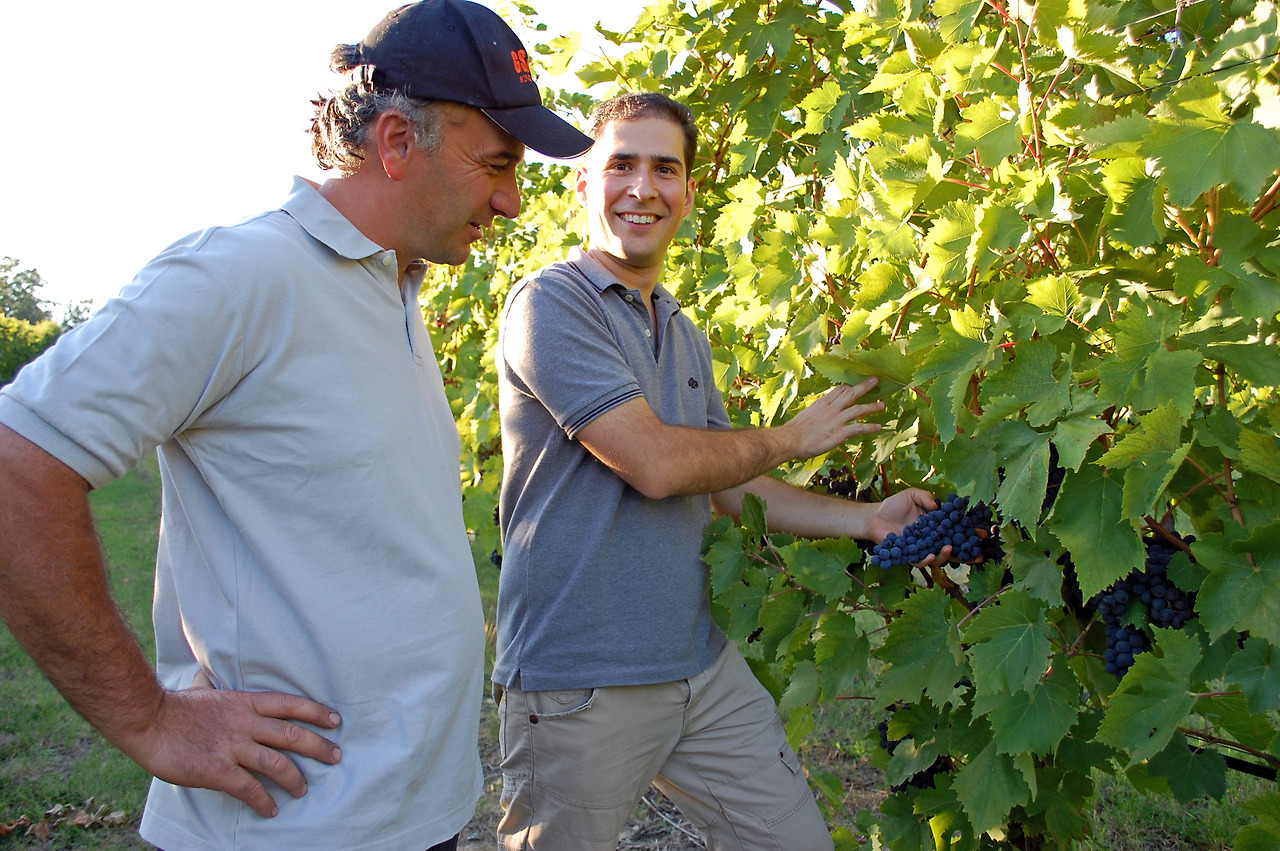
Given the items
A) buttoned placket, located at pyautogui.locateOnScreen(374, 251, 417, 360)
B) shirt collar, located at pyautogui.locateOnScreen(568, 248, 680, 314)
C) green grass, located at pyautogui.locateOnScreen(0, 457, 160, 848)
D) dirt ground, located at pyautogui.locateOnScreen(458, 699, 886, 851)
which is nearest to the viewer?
buttoned placket, located at pyautogui.locateOnScreen(374, 251, 417, 360)

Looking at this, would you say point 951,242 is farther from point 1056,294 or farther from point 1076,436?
point 1076,436

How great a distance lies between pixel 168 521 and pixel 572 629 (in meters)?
0.88

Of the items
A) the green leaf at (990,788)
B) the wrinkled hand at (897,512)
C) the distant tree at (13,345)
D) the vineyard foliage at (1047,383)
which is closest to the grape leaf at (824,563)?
the vineyard foliage at (1047,383)

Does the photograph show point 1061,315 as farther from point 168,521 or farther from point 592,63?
point 592,63

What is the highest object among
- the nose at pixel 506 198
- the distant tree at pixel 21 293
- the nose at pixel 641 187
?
the nose at pixel 506 198

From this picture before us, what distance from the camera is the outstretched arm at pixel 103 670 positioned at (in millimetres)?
1182

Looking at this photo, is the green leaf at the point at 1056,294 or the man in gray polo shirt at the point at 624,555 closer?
the green leaf at the point at 1056,294

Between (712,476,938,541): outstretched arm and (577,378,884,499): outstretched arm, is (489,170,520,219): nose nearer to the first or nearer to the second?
(577,378,884,499): outstretched arm

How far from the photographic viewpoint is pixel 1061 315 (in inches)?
56.0

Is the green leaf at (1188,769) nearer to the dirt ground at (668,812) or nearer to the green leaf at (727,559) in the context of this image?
the green leaf at (727,559)

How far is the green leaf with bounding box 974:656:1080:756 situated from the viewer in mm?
1391

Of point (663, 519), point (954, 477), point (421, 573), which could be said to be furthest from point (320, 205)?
point (954, 477)

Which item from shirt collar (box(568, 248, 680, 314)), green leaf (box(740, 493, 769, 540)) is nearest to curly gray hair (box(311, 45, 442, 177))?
shirt collar (box(568, 248, 680, 314))

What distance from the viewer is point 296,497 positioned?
4.63 feet
